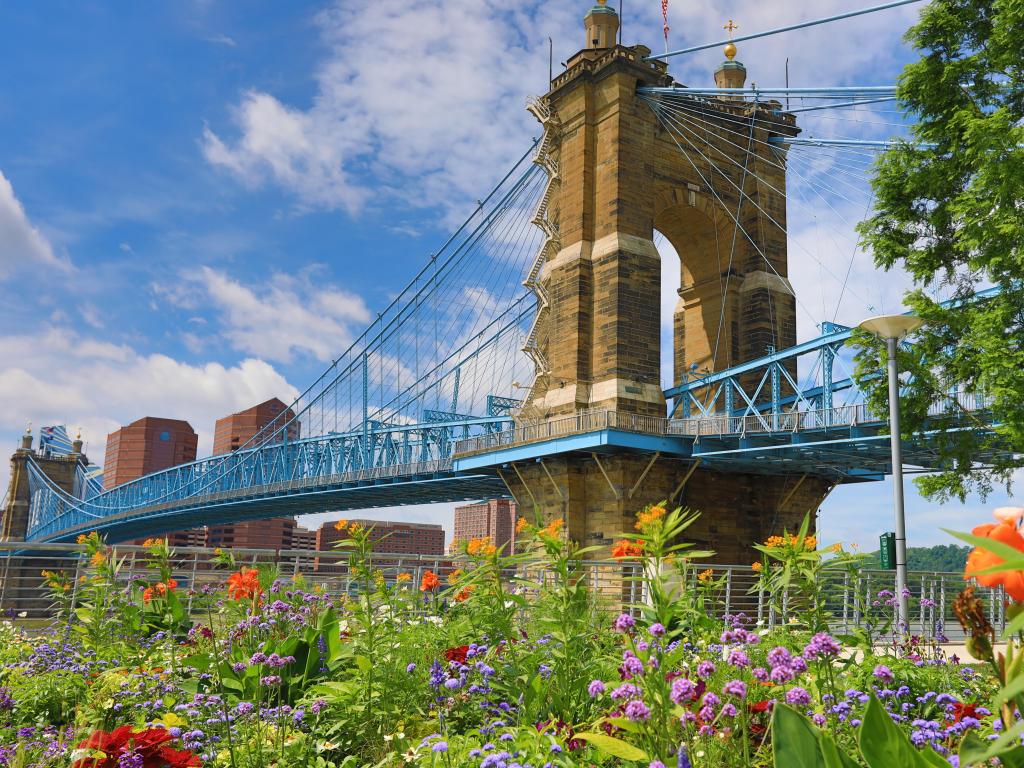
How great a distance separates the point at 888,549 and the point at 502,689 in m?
8.75

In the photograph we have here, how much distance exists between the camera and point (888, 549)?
11.2 metres

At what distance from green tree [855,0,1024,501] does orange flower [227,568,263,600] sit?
1021 centimetres

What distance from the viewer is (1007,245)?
12039 millimetres

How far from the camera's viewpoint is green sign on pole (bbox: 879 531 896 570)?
36.7 ft

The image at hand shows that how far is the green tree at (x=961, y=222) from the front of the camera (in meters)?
11.8

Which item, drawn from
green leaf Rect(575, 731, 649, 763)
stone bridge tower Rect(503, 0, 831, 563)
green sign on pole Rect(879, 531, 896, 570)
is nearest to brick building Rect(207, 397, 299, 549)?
stone bridge tower Rect(503, 0, 831, 563)

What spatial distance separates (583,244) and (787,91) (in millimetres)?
8014

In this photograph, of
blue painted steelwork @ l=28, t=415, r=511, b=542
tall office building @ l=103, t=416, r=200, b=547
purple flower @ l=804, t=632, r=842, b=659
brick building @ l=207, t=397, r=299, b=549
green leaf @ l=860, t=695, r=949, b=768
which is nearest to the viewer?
green leaf @ l=860, t=695, r=949, b=768

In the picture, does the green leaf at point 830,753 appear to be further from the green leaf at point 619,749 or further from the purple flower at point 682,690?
the green leaf at point 619,749

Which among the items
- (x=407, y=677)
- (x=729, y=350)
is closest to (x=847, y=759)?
(x=407, y=677)

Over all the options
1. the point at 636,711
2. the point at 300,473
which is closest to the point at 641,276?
the point at 636,711

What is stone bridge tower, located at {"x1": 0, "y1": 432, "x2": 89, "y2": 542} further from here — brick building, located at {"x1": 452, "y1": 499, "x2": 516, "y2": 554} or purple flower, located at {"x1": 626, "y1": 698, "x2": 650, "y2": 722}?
purple flower, located at {"x1": 626, "y1": 698, "x2": 650, "y2": 722}

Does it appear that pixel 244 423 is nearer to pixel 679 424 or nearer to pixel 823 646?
pixel 679 424

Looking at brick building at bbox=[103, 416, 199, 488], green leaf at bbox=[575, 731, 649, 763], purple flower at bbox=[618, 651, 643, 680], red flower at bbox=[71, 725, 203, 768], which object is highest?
brick building at bbox=[103, 416, 199, 488]
